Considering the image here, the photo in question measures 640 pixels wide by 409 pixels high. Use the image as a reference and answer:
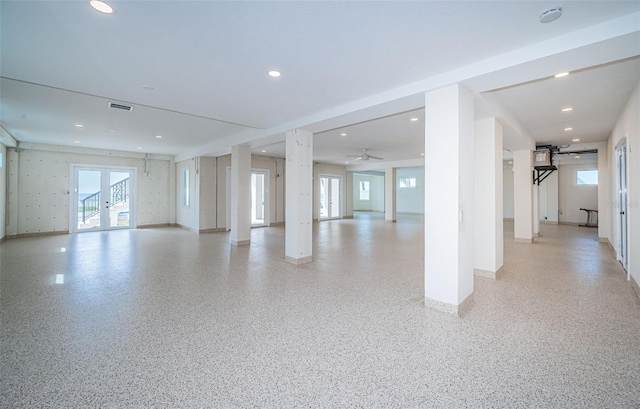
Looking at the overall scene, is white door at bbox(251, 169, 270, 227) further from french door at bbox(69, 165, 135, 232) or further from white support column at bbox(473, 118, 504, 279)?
white support column at bbox(473, 118, 504, 279)

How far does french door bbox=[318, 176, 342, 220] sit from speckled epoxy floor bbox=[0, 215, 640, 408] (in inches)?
351

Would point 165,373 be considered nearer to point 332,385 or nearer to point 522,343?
point 332,385

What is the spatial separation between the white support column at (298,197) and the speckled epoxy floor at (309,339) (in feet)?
1.86

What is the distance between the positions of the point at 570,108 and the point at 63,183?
12.3m

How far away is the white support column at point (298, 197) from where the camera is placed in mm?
5348

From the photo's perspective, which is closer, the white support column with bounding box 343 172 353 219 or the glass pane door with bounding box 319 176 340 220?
the glass pane door with bounding box 319 176 340 220

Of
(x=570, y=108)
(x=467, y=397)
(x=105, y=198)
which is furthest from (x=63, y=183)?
(x=570, y=108)

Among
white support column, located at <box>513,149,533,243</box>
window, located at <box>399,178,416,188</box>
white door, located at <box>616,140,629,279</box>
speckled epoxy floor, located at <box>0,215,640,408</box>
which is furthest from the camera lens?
window, located at <box>399,178,416,188</box>

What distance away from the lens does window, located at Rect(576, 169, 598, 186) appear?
36.4 ft

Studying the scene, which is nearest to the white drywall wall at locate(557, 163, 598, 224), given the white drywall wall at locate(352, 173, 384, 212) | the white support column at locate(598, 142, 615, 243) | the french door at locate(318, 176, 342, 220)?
the white support column at locate(598, 142, 615, 243)

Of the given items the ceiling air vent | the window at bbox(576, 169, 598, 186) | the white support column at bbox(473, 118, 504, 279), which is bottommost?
the white support column at bbox(473, 118, 504, 279)

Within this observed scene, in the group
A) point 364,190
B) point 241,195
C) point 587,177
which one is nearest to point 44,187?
point 241,195

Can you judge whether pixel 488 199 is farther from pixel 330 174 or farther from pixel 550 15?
pixel 330 174

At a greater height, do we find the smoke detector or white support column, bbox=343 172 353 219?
the smoke detector
